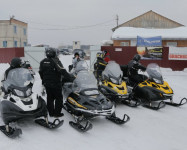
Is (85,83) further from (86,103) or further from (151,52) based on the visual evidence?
(151,52)

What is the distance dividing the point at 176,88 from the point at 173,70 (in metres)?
5.42

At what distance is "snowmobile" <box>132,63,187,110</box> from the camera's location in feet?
21.0

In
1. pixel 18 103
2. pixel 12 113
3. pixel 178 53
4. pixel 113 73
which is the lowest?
→ pixel 12 113

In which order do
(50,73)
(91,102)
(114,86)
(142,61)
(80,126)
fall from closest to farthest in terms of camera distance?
(80,126) < (91,102) < (50,73) < (114,86) < (142,61)

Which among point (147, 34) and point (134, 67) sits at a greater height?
point (147, 34)

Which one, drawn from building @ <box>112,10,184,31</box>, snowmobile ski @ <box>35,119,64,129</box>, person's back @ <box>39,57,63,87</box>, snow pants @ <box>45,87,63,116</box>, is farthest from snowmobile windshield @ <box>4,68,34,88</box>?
building @ <box>112,10,184,31</box>

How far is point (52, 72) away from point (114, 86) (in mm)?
1950

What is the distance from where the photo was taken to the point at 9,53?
17875 millimetres

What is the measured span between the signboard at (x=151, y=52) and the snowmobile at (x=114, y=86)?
8531 millimetres

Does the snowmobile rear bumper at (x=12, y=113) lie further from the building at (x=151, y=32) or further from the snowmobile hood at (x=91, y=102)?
the building at (x=151, y=32)

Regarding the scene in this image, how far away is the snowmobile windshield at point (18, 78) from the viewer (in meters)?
4.57

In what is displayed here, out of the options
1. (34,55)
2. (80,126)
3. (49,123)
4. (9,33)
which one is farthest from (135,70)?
(9,33)

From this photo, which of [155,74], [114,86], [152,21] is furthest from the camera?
[152,21]

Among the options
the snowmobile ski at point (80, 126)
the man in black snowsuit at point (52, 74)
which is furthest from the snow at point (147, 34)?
the snowmobile ski at point (80, 126)
